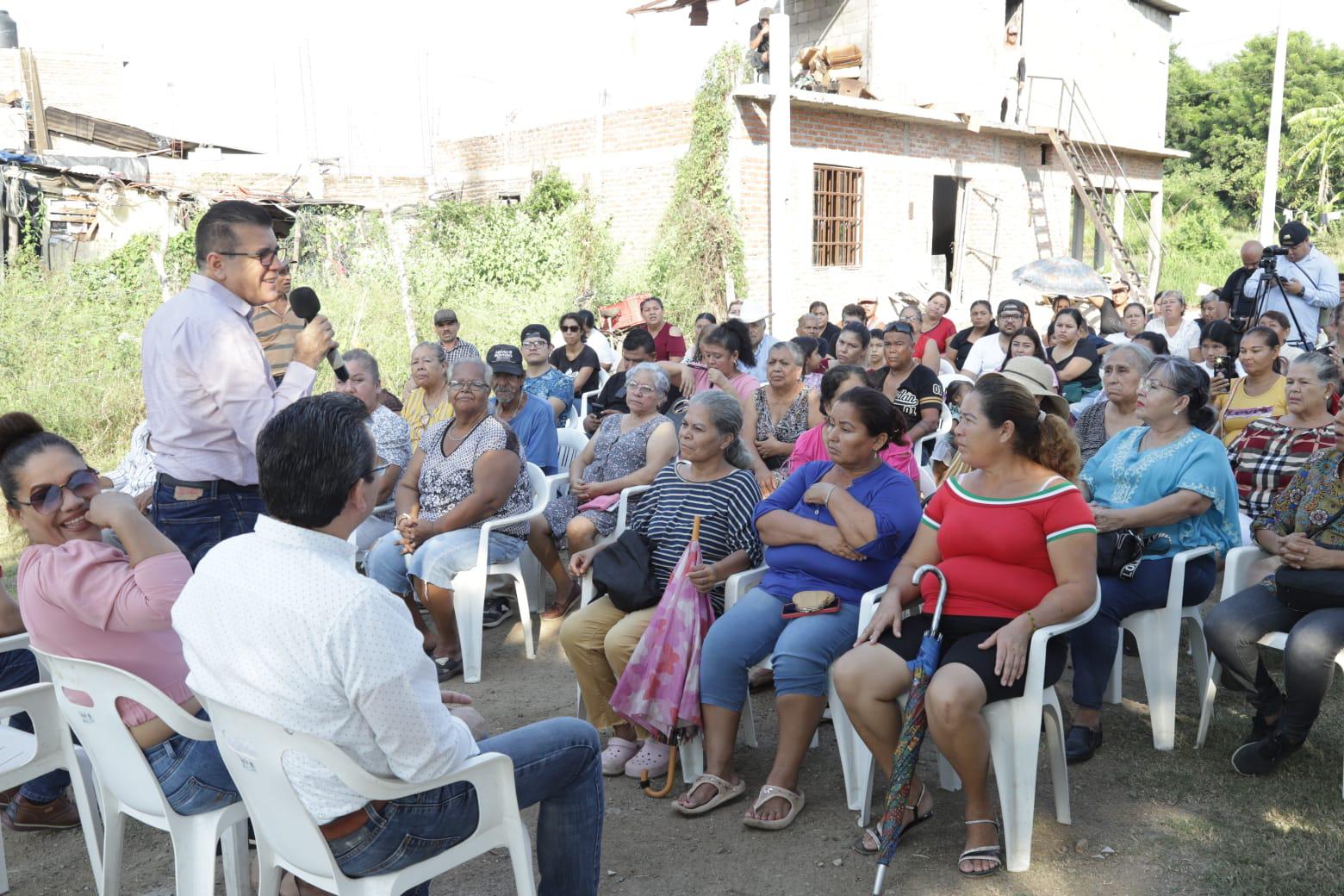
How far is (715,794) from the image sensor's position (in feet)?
10.6

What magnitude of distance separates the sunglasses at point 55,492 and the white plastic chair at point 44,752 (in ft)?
1.59

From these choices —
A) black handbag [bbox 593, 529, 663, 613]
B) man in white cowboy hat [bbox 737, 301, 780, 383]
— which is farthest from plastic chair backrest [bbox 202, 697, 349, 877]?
man in white cowboy hat [bbox 737, 301, 780, 383]

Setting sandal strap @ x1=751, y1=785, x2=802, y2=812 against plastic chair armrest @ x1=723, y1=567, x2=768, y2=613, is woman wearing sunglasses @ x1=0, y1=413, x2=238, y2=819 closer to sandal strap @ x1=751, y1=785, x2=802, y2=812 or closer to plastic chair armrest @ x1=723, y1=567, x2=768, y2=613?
sandal strap @ x1=751, y1=785, x2=802, y2=812

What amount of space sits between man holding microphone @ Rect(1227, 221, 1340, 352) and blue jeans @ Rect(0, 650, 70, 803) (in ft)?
25.6

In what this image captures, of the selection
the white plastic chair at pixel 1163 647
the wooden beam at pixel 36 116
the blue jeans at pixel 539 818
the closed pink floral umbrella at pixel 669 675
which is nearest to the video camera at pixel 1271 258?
the white plastic chair at pixel 1163 647

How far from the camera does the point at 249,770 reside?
197 centimetres

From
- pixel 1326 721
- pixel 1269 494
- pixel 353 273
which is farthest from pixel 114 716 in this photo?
pixel 353 273

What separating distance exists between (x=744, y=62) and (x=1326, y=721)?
1036 cm

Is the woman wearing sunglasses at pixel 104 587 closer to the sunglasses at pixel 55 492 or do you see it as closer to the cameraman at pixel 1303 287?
the sunglasses at pixel 55 492

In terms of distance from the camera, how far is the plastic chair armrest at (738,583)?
141 inches

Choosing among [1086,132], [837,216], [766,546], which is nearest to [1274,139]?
[1086,132]

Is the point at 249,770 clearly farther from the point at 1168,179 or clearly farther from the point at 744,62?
the point at 1168,179

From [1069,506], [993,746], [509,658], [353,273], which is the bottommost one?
[509,658]

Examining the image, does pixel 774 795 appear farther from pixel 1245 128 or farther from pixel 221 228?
pixel 1245 128
